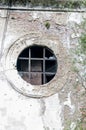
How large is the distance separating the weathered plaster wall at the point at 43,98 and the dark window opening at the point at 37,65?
0.26 meters

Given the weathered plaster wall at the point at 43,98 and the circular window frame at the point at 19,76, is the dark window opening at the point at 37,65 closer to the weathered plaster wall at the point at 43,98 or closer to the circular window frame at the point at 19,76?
the circular window frame at the point at 19,76

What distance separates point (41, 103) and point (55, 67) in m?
0.92

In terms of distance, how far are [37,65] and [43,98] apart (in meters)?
0.81

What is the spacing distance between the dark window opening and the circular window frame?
0.42ft

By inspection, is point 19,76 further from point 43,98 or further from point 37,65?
point 43,98

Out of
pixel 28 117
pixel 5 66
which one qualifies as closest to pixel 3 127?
pixel 28 117

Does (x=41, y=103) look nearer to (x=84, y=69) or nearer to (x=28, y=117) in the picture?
(x=28, y=117)

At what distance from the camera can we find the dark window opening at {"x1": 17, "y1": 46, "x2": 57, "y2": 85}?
1075cm

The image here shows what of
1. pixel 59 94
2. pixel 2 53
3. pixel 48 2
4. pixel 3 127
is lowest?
pixel 3 127

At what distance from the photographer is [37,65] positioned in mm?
10828

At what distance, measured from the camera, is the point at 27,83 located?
10594 mm

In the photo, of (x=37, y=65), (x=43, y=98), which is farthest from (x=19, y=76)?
(x=43, y=98)

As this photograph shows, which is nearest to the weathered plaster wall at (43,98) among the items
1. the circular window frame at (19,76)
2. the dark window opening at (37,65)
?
the circular window frame at (19,76)

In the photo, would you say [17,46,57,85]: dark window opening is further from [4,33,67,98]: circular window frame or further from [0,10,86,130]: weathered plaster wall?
[0,10,86,130]: weathered plaster wall
